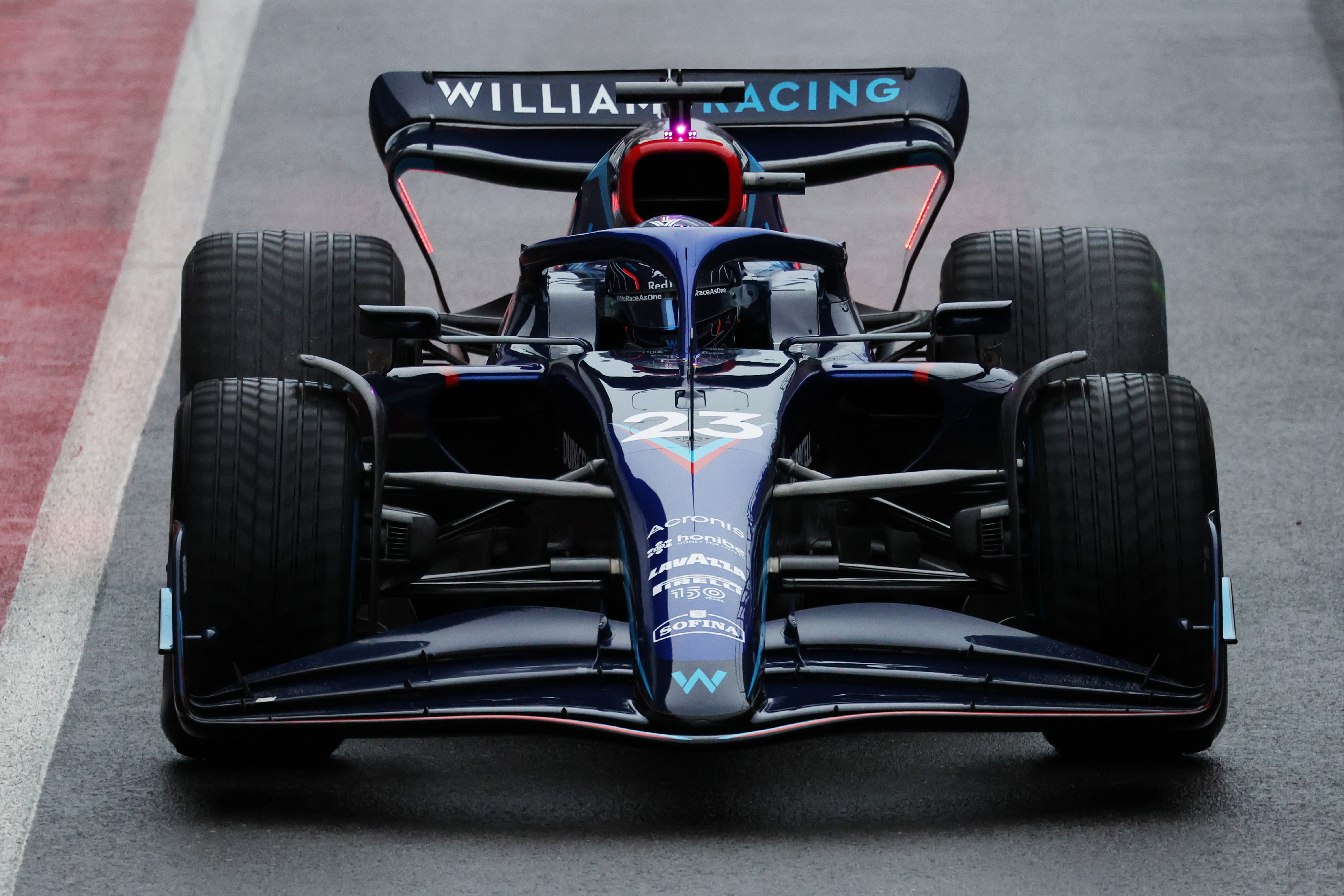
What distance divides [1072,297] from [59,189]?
6.86 metres

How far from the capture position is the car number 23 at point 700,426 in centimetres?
609

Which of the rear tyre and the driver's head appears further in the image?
the driver's head

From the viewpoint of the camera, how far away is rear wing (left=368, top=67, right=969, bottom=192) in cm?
868

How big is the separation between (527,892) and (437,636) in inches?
31.5

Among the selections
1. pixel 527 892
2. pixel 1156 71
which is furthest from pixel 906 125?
pixel 1156 71

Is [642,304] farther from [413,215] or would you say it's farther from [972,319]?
[413,215]

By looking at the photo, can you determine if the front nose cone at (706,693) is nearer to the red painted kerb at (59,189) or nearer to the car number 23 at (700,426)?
the car number 23 at (700,426)

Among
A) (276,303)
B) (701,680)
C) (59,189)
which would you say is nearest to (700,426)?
(701,680)

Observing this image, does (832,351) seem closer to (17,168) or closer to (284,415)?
(284,415)

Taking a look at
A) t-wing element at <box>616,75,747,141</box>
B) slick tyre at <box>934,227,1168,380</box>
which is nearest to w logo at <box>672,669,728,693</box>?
slick tyre at <box>934,227,1168,380</box>

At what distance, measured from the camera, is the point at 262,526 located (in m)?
5.77

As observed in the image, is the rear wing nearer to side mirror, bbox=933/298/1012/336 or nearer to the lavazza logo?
the lavazza logo

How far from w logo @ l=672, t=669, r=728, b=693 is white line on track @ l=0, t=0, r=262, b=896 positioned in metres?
1.88

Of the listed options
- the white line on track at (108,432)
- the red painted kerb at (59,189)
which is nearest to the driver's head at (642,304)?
the white line on track at (108,432)
